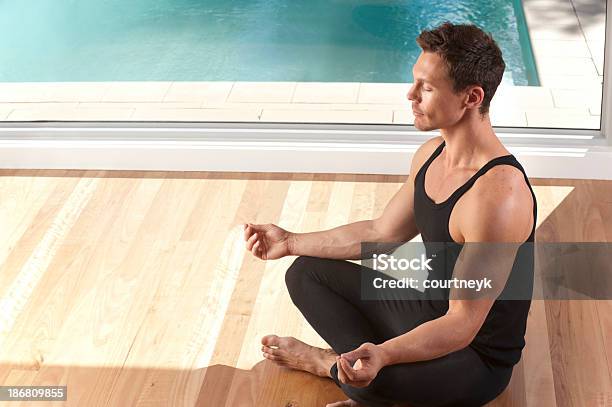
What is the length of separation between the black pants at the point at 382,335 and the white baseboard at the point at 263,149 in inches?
42.9

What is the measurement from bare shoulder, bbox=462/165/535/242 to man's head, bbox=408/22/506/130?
153mm

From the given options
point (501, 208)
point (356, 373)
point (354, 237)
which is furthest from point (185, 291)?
point (501, 208)

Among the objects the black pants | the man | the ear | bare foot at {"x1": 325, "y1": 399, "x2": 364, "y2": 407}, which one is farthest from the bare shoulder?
bare foot at {"x1": 325, "y1": 399, "x2": 364, "y2": 407}

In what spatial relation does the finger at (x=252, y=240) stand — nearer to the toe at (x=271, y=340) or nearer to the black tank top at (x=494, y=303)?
the toe at (x=271, y=340)

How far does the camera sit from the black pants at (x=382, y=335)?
230 cm

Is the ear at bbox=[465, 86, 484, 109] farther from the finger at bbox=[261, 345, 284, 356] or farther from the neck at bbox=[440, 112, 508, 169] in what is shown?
the finger at bbox=[261, 345, 284, 356]

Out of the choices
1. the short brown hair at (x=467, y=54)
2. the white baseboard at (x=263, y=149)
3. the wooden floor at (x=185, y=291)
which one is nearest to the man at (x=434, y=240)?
the short brown hair at (x=467, y=54)

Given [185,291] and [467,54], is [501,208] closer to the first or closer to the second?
[467,54]

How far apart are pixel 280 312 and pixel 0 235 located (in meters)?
1.06

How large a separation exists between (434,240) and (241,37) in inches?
58.4

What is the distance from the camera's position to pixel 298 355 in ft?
8.48

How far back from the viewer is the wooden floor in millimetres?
2590

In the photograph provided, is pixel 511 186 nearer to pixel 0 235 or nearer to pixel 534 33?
pixel 534 33

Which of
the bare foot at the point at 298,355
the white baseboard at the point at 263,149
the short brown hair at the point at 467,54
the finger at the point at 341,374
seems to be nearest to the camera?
the short brown hair at the point at 467,54
